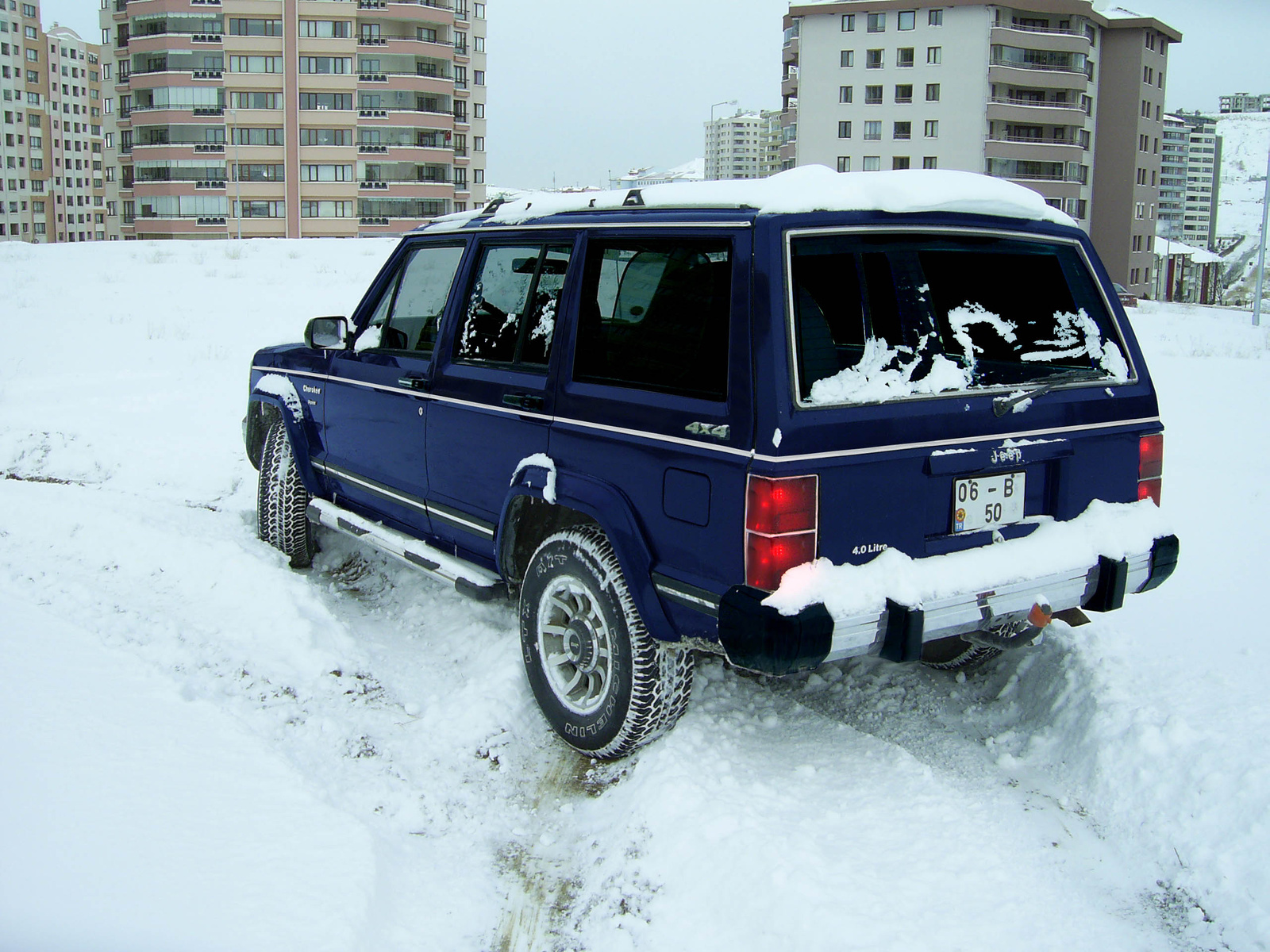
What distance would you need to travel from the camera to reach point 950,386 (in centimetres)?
351

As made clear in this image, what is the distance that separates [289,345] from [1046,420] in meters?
4.67

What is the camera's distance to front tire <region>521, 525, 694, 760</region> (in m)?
3.71

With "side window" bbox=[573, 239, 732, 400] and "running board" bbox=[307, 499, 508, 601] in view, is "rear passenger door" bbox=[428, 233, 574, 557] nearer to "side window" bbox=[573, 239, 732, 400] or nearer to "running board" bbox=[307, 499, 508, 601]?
"running board" bbox=[307, 499, 508, 601]

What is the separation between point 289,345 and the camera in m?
6.53

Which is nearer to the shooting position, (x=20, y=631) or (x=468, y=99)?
(x=20, y=631)

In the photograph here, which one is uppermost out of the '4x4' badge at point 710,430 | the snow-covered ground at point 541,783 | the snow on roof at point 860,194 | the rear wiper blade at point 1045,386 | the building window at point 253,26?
the building window at point 253,26

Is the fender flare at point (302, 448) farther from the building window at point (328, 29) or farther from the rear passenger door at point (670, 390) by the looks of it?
the building window at point (328, 29)

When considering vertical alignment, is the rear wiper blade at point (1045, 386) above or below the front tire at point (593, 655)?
above

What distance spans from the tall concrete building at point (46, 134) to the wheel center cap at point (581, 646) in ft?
376

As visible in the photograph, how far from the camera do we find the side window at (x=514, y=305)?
4188 mm

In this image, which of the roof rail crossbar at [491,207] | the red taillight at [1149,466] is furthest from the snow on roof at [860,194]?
the roof rail crossbar at [491,207]

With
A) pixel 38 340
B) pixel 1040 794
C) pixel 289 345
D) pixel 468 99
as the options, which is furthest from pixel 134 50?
pixel 1040 794

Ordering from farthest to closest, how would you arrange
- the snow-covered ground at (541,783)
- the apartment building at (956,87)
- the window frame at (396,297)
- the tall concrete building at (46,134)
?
1. the tall concrete building at (46,134)
2. the apartment building at (956,87)
3. the window frame at (396,297)
4. the snow-covered ground at (541,783)

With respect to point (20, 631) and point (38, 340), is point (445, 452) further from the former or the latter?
point (38, 340)
